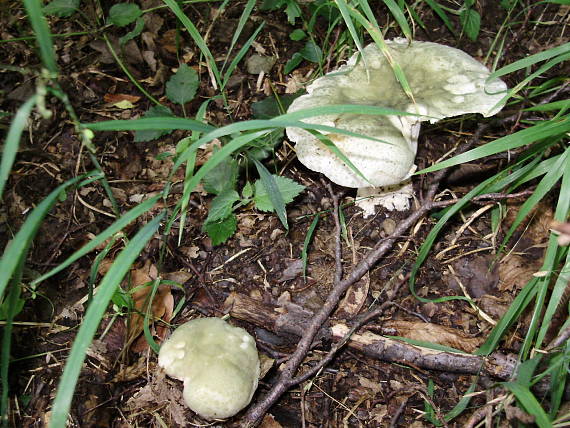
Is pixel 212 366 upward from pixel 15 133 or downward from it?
downward

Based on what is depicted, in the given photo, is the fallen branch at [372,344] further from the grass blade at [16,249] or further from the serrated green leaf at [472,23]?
the serrated green leaf at [472,23]

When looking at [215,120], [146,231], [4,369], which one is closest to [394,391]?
[146,231]

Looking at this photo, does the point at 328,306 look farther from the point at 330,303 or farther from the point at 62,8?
the point at 62,8

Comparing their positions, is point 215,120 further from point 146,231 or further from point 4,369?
point 4,369

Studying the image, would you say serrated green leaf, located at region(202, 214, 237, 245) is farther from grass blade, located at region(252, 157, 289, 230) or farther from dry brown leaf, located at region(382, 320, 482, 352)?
dry brown leaf, located at region(382, 320, 482, 352)

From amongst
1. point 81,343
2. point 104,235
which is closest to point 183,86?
point 104,235

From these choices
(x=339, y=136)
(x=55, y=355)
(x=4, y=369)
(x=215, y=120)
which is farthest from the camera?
(x=215, y=120)

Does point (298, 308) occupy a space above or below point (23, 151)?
below

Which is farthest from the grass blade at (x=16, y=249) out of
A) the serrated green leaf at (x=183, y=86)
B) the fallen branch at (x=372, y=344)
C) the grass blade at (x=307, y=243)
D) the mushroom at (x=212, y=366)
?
the serrated green leaf at (x=183, y=86)
